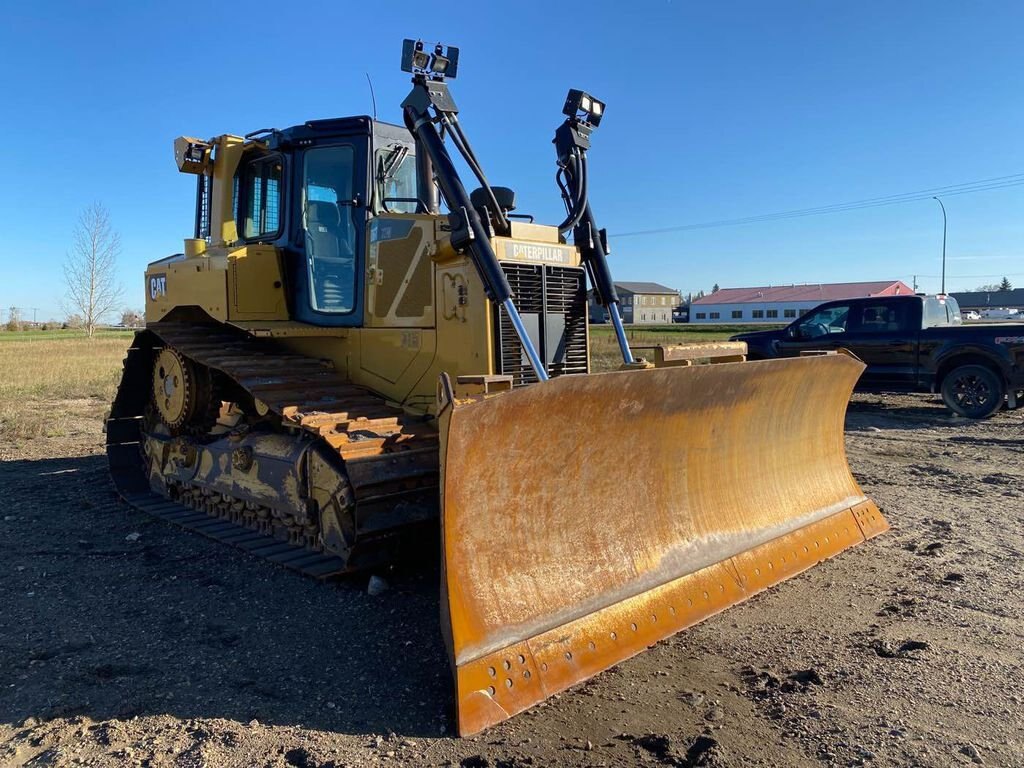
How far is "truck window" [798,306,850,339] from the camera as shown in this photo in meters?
13.6

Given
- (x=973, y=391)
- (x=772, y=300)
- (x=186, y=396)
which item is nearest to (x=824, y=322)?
(x=973, y=391)

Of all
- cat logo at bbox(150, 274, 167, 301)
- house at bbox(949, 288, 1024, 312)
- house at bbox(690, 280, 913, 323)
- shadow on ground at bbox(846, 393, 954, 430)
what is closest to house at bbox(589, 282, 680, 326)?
house at bbox(690, 280, 913, 323)

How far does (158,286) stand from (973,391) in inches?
457

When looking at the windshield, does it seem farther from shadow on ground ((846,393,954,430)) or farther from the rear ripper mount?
shadow on ground ((846,393,954,430))

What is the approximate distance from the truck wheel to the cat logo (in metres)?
11.3

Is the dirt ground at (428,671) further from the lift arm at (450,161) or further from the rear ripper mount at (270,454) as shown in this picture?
the lift arm at (450,161)

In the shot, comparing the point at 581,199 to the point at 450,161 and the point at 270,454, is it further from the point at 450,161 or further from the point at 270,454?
the point at 270,454

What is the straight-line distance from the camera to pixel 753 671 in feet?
12.0

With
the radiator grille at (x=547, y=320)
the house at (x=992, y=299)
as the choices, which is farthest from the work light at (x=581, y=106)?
the house at (x=992, y=299)

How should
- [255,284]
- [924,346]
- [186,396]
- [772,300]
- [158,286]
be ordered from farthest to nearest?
[772,300] → [924,346] → [158,286] → [186,396] → [255,284]

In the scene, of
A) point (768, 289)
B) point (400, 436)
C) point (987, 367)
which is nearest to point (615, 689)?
point (400, 436)

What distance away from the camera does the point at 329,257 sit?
608 centimetres

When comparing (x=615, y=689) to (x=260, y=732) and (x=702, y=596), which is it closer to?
(x=702, y=596)

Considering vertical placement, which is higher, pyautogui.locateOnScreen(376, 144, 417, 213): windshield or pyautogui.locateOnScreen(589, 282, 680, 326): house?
pyautogui.locateOnScreen(589, 282, 680, 326): house
